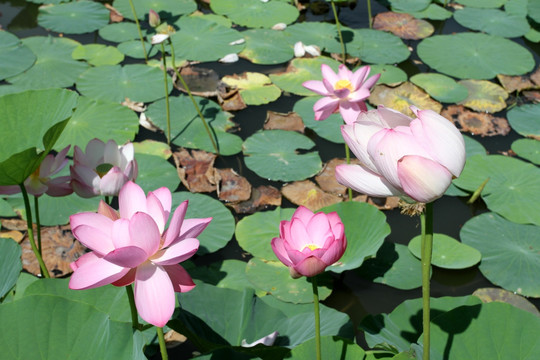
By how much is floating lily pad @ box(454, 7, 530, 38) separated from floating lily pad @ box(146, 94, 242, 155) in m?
2.00

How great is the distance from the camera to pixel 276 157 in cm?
258

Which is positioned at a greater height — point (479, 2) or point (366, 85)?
point (366, 85)

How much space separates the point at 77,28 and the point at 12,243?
2.32m

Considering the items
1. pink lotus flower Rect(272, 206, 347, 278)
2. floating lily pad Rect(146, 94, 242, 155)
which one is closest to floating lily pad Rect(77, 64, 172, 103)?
floating lily pad Rect(146, 94, 242, 155)

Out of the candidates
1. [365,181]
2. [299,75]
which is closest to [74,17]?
[299,75]

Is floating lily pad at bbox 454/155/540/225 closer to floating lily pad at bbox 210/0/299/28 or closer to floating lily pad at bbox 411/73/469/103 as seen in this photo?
floating lily pad at bbox 411/73/469/103

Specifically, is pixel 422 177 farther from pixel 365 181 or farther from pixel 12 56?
pixel 12 56

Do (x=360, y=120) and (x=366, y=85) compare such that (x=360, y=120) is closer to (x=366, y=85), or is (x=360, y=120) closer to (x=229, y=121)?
(x=366, y=85)

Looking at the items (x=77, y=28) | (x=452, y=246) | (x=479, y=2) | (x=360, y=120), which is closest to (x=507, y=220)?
(x=452, y=246)

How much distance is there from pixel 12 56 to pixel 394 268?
243 cm

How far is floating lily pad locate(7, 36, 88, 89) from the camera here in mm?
2992

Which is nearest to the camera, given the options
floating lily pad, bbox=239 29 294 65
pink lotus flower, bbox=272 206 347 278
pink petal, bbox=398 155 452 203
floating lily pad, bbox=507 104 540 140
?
pink petal, bbox=398 155 452 203

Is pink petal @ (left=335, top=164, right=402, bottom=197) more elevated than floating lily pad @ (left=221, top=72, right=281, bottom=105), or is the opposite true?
pink petal @ (left=335, top=164, right=402, bottom=197)

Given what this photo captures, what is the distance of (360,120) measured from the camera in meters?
0.91
